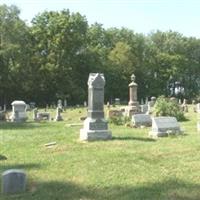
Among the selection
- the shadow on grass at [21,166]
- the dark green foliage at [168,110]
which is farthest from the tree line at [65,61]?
the shadow on grass at [21,166]

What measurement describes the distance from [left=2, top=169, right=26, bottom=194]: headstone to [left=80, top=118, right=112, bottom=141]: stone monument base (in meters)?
7.19

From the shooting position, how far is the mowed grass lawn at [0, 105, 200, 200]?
10.0 meters

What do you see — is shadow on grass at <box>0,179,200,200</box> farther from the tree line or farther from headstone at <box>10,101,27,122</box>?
the tree line

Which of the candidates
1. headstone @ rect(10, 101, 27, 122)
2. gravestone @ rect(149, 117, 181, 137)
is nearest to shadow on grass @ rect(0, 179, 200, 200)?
gravestone @ rect(149, 117, 181, 137)

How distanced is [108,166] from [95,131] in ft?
17.2

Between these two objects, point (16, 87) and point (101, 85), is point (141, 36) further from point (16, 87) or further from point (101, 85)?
point (101, 85)

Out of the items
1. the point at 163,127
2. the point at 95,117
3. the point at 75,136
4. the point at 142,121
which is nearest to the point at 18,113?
the point at 142,121

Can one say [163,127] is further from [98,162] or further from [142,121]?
[98,162]

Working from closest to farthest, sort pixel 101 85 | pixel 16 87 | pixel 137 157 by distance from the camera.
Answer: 1. pixel 137 157
2. pixel 101 85
3. pixel 16 87

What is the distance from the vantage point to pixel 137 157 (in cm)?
1340

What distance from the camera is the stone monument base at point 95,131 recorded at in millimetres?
17391

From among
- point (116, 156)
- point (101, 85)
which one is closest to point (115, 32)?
point (101, 85)

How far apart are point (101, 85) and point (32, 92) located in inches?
1596

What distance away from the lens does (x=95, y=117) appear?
17.8 m
